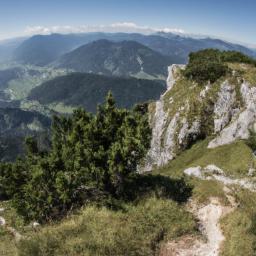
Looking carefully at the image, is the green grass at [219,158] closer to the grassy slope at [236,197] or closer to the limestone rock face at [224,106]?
the grassy slope at [236,197]

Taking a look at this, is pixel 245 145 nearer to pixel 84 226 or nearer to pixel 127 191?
pixel 127 191

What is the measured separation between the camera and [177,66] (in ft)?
323

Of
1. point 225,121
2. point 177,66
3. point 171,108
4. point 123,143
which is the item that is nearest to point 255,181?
point 123,143

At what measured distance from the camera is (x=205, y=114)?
73938 millimetres

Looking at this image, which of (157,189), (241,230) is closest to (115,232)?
(241,230)

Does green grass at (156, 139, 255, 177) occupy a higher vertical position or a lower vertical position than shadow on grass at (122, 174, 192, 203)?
lower

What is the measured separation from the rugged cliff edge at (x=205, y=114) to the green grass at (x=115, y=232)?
42619mm

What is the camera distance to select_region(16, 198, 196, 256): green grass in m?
20.2

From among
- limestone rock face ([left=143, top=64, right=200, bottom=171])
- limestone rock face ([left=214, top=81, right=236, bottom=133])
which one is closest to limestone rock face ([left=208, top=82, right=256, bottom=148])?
limestone rock face ([left=214, top=81, right=236, bottom=133])

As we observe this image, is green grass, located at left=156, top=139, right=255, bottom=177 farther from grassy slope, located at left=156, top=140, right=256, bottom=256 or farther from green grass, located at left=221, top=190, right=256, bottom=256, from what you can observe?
green grass, located at left=221, top=190, right=256, bottom=256

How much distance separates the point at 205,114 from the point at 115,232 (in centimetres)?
5605

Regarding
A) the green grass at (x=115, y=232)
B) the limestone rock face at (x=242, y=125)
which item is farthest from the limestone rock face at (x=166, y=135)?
the green grass at (x=115, y=232)

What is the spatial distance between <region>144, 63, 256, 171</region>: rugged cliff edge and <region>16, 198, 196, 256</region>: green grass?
42.6 meters

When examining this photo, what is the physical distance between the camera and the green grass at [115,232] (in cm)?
2019
